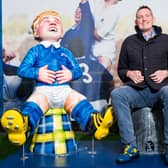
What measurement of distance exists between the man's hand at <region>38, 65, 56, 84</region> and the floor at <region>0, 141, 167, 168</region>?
0.41 m

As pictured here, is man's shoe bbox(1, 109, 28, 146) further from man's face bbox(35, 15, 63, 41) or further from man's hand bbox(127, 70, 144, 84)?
man's hand bbox(127, 70, 144, 84)

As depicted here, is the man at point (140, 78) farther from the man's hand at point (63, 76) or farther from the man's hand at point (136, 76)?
the man's hand at point (63, 76)

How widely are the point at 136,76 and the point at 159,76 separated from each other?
0.13 m

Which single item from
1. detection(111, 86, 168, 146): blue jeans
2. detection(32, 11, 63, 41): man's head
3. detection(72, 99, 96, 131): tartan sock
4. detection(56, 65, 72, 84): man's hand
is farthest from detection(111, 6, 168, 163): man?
detection(32, 11, 63, 41): man's head

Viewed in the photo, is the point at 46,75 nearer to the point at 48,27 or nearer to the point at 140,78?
the point at 48,27

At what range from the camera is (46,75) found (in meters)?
2.07

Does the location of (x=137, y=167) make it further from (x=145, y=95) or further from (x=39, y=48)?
(x=39, y=48)

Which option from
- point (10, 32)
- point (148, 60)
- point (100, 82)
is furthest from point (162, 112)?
point (10, 32)

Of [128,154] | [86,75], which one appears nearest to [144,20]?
[128,154]

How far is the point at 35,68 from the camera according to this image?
2090 millimetres

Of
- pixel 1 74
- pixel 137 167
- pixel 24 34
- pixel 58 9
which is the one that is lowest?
pixel 137 167

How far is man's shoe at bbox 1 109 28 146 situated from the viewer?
1842mm

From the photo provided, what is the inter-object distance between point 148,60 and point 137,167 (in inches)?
24.5

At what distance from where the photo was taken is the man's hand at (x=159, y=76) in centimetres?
205
